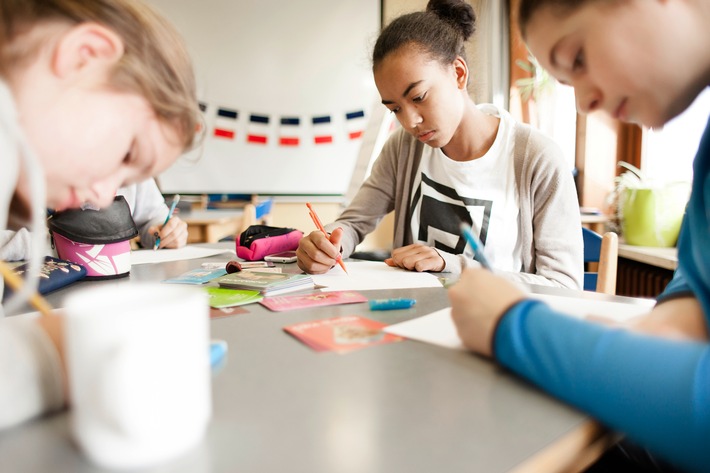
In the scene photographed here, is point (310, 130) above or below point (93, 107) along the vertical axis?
above

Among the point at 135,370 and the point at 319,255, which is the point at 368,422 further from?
the point at 319,255

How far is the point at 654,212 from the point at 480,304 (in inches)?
77.4

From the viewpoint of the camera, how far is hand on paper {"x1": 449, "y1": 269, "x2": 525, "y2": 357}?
0.49 meters

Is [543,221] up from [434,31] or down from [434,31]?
down

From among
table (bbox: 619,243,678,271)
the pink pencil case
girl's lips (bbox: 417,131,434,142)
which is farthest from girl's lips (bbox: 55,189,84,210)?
table (bbox: 619,243,678,271)

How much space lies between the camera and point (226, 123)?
355cm

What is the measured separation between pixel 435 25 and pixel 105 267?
38.9 inches

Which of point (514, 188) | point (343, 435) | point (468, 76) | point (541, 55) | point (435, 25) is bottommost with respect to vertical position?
point (343, 435)

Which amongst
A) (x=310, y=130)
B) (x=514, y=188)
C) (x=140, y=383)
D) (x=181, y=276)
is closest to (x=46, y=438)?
(x=140, y=383)

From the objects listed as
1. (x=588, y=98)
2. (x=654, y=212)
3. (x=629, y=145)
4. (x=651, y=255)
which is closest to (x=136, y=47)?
(x=588, y=98)

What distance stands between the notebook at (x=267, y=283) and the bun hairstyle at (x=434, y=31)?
68 cm

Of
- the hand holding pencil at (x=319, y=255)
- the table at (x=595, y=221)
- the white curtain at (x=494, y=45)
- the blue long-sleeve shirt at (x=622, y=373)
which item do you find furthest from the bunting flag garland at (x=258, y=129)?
the blue long-sleeve shirt at (x=622, y=373)

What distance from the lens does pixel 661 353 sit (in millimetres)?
400

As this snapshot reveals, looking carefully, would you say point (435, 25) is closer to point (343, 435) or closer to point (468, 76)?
point (468, 76)
